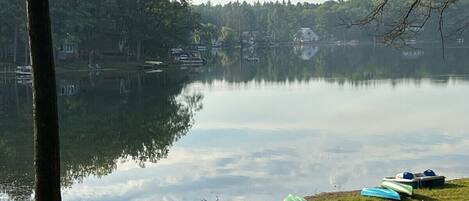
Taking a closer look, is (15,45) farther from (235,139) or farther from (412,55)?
(412,55)

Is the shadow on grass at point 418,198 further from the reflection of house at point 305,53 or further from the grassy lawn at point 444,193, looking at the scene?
the reflection of house at point 305,53

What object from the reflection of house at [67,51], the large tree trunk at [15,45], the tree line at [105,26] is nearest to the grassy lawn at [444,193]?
the tree line at [105,26]

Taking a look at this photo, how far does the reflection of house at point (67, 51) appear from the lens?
78000mm

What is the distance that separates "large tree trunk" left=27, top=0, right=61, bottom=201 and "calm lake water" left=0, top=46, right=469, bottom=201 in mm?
9819

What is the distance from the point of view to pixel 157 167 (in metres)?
21.4

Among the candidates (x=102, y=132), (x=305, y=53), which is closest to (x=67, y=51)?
(x=102, y=132)

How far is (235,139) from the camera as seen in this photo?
27219mm

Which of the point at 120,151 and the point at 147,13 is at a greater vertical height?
the point at 147,13

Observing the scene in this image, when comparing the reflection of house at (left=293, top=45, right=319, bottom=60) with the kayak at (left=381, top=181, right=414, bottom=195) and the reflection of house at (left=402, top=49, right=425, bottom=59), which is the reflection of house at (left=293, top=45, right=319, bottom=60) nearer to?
the reflection of house at (left=402, top=49, right=425, bottom=59)

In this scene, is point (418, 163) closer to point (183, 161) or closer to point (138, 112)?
point (183, 161)

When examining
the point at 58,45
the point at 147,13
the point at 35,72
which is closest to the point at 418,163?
the point at 35,72

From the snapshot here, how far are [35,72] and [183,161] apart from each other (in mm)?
15833

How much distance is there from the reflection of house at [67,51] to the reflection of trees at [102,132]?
29904 millimetres

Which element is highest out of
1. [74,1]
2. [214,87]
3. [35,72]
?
[74,1]
